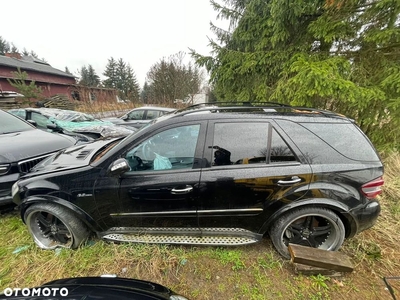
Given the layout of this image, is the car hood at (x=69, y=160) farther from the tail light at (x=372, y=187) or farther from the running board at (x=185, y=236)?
the tail light at (x=372, y=187)

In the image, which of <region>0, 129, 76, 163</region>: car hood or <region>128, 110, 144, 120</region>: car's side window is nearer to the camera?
<region>0, 129, 76, 163</region>: car hood

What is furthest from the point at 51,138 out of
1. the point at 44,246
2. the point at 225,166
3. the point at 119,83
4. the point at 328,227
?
the point at 119,83

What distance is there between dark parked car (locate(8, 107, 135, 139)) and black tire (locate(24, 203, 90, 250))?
355 cm

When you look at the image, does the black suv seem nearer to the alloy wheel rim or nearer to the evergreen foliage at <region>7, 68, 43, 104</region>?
the alloy wheel rim

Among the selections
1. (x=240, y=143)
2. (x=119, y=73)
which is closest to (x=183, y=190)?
(x=240, y=143)

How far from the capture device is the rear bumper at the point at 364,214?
1.92 meters

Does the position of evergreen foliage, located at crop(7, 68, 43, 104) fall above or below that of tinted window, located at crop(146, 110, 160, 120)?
above

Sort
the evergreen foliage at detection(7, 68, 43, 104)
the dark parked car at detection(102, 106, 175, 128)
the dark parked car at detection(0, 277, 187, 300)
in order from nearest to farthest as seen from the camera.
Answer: the dark parked car at detection(0, 277, 187, 300) → the dark parked car at detection(102, 106, 175, 128) → the evergreen foliage at detection(7, 68, 43, 104)

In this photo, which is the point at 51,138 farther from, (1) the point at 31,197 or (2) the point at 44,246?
(2) the point at 44,246

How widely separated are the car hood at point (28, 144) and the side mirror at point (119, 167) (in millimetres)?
1830

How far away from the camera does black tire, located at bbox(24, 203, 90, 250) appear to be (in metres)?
2.12

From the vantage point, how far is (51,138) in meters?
3.36

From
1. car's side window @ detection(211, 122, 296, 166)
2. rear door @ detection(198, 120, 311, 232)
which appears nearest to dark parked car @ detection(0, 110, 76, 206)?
rear door @ detection(198, 120, 311, 232)

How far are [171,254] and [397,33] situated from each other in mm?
5299
